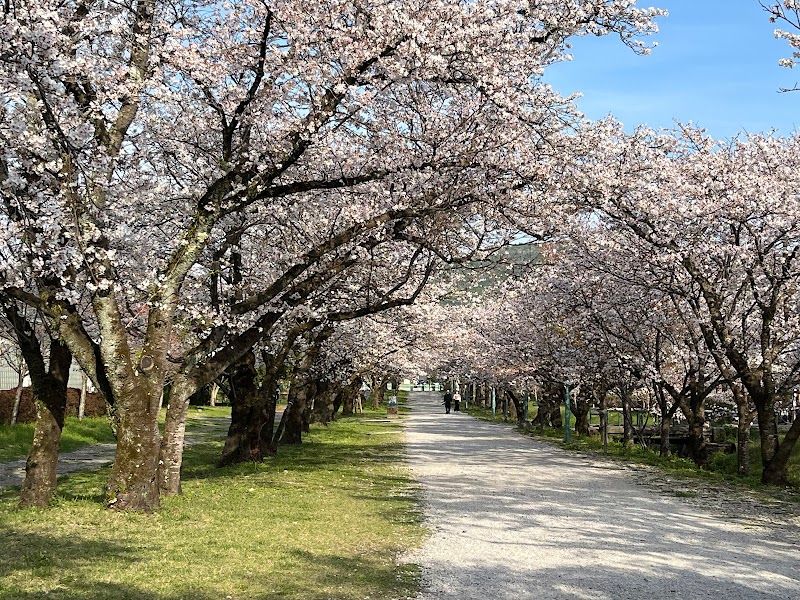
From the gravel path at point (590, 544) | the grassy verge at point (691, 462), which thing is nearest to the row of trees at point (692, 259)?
the grassy verge at point (691, 462)

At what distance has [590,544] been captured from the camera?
9.65 metres

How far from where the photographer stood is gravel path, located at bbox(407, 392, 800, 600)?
24.3 feet

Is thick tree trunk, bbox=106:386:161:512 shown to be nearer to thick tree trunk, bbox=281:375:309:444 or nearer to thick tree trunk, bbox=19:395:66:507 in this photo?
thick tree trunk, bbox=19:395:66:507

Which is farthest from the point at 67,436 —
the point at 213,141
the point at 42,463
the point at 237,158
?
the point at 237,158

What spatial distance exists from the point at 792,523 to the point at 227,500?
28.6 feet

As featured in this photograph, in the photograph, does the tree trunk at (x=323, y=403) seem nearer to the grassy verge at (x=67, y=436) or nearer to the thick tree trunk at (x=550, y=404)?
the grassy verge at (x=67, y=436)

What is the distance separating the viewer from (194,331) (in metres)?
16.3

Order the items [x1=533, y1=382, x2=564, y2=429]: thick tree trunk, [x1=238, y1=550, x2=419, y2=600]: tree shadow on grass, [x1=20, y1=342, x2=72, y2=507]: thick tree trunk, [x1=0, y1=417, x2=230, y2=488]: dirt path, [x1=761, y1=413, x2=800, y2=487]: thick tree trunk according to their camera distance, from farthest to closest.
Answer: [x1=533, y1=382, x2=564, y2=429]: thick tree trunk < [x1=0, y1=417, x2=230, y2=488]: dirt path < [x1=761, y1=413, x2=800, y2=487]: thick tree trunk < [x1=20, y1=342, x2=72, y2=507]: thick tree trunk < [x1=238, y1=550, x2=419, y2=600]: tree shadow on grass

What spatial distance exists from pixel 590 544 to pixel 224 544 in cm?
428

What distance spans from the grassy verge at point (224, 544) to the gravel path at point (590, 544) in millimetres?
608

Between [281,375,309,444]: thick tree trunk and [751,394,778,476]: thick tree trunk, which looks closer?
[751,394,778,476]: thick tree trunk

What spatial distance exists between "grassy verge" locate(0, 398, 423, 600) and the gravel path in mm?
608

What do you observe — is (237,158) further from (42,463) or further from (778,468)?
(778,468)

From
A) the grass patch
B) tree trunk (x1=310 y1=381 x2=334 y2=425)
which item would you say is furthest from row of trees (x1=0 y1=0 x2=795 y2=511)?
tree trunk (x1=310 y1=381 x2=334 y2=425)
